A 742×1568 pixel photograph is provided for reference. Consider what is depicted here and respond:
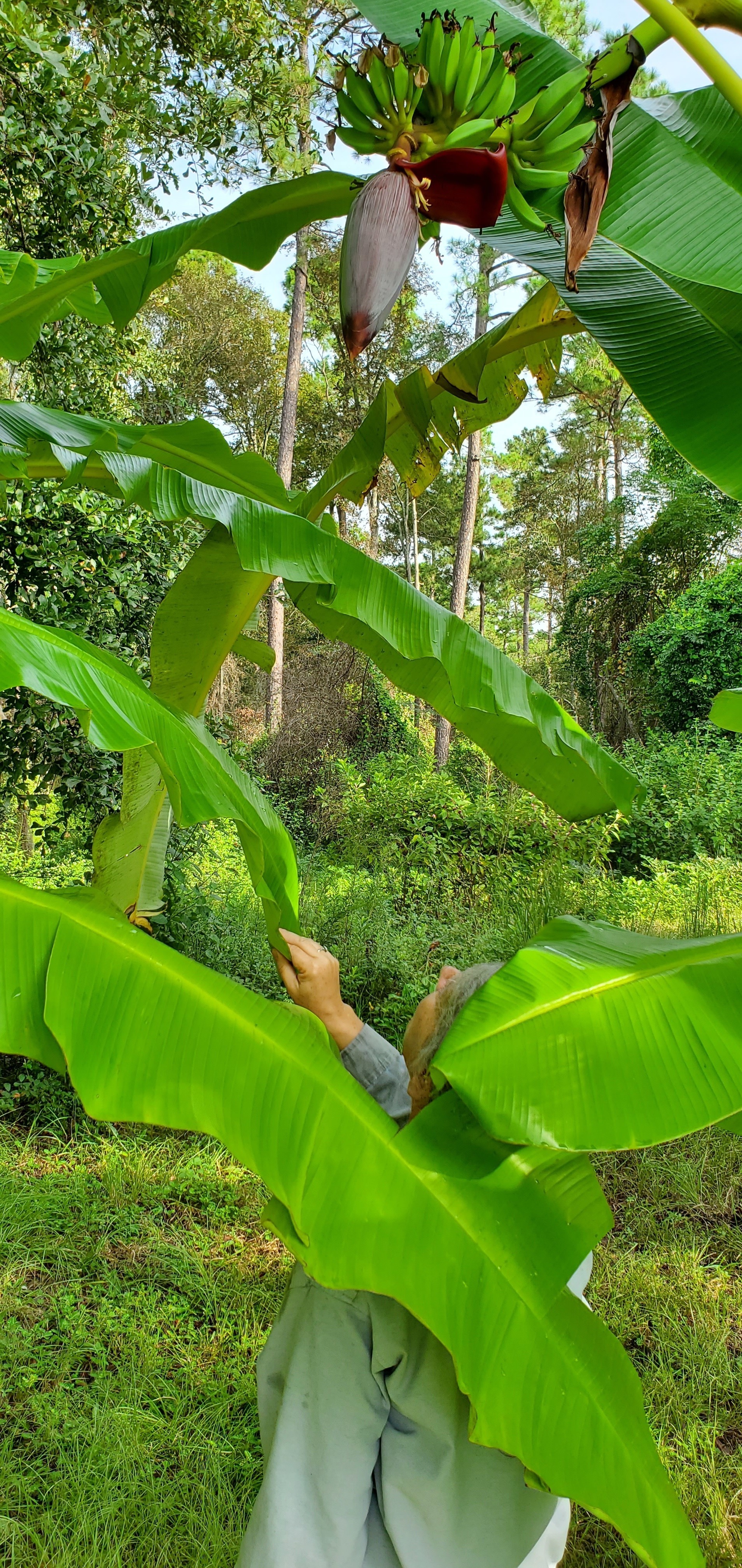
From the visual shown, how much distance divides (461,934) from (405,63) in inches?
163

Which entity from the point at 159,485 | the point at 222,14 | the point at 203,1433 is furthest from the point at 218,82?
the point at 203,1433

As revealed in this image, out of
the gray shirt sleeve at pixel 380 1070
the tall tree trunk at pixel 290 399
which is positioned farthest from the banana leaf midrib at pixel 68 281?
the tall tree trunk at pixel 290 399

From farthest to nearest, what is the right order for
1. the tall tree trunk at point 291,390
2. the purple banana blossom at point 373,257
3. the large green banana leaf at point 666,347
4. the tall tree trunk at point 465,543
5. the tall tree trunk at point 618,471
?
the tall tree trunk at point 618,471 < the tall tree trunk at point 291,390 < the tall tree trunk at point 465,543 < the large green banana leaf at point 666,347 < the purple banana blossom at point 373,257

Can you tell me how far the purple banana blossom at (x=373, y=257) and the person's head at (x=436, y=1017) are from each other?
633mm

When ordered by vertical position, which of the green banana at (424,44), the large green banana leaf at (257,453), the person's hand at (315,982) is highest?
the green banana at (424,44)

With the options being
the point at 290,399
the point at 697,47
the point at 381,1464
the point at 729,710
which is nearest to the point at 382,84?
the point at 697,47

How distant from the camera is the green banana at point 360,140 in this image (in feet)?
2.59

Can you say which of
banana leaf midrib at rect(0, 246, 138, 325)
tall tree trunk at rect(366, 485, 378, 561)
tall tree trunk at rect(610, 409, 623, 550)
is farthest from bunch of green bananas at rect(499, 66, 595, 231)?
tall tree trunk at rect(366, 485, 378, 561)

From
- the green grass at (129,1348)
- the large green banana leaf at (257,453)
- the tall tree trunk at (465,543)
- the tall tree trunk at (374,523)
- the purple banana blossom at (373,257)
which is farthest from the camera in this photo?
the tall tree trunk at (374,523)

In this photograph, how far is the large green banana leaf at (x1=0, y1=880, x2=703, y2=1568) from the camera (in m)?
0.67

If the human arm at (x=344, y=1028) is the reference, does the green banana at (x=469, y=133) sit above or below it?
above

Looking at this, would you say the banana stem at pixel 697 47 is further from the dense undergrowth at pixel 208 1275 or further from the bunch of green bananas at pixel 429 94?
the dense undergrowth at pixel 208 1275

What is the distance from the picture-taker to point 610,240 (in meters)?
0.94

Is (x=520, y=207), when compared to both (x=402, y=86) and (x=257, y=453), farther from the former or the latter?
(x=257, y=453)
